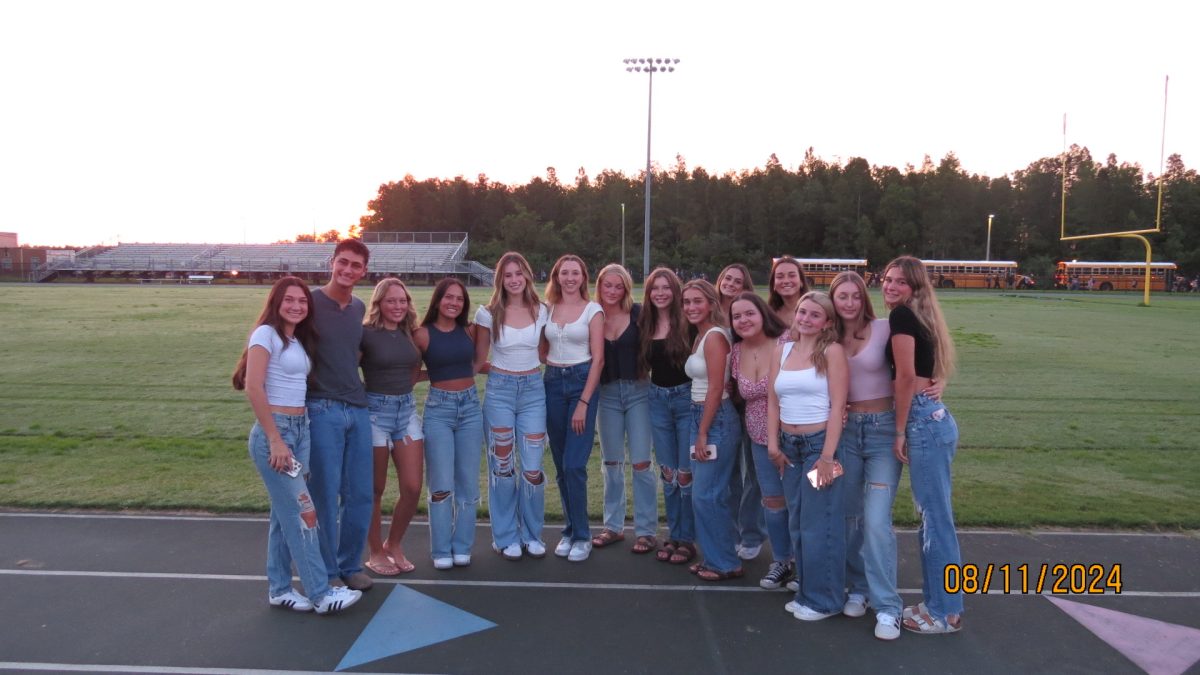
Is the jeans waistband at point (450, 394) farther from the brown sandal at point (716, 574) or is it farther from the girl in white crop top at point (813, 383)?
the girl in white crop top at point (813, 383)

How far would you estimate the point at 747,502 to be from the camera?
5.29 m

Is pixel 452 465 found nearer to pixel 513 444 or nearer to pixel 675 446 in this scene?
pixel 513 444

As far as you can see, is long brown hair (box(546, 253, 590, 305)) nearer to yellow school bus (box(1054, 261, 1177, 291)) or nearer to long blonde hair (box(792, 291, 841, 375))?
long blonde hair (box(792, 291, 841, 375))

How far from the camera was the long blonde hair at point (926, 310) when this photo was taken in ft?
13.0

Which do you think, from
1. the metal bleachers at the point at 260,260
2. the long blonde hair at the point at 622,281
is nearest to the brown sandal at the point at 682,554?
the long blonde hair at the point at 622,281

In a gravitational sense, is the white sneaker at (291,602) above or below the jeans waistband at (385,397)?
below

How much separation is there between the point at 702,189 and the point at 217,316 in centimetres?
6054

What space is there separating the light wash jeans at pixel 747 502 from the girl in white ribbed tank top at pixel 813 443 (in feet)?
2.57

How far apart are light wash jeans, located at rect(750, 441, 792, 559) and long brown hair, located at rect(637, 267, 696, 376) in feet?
2.35

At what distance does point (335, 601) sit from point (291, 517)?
54 centimetres

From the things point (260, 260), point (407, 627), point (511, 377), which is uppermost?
point (260, 260)

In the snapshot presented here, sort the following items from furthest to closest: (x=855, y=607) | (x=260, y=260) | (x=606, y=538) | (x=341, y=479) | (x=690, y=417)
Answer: (x=260, y=260) → (x=606, y=538) → (x=690, y=417) → (x=341, y=479) → (x=855, y=607)

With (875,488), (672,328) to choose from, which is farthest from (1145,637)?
(672,328)
